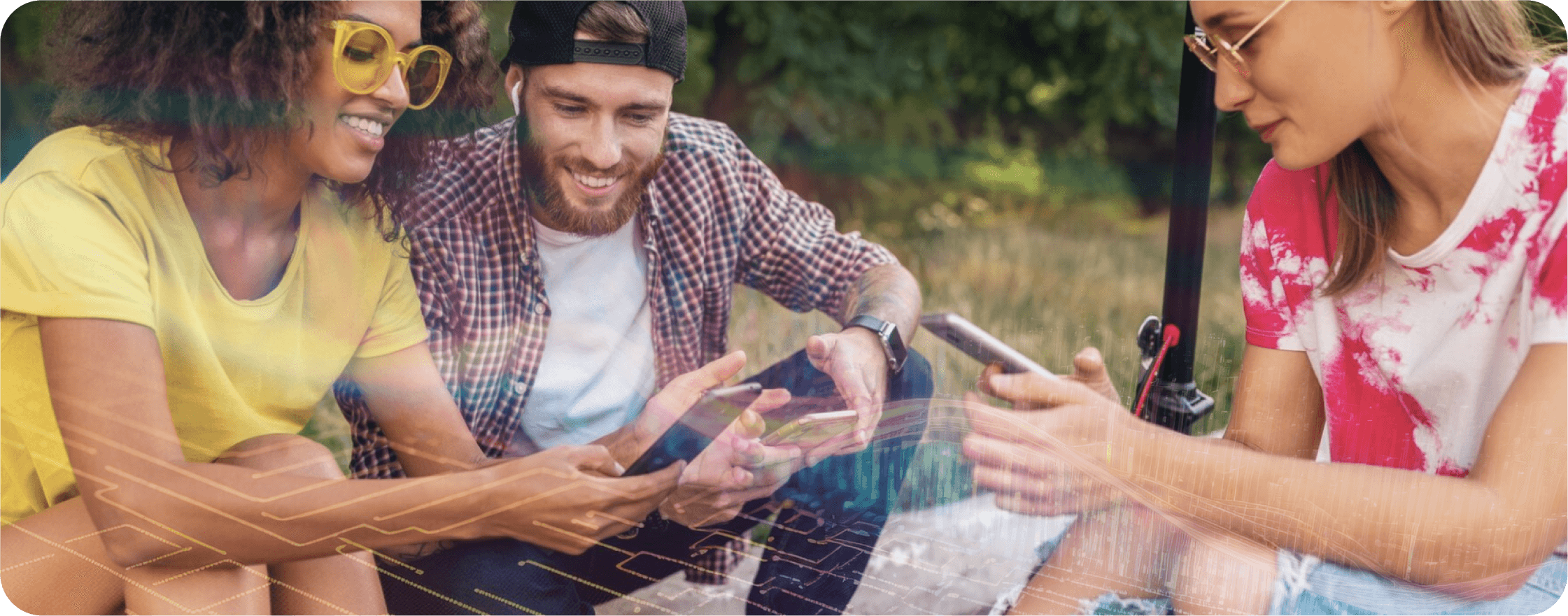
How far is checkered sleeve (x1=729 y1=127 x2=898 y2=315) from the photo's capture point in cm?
→ 128

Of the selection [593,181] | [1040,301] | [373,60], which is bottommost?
[1040,301]

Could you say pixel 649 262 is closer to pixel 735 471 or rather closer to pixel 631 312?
pixel 631 312

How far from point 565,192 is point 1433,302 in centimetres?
88

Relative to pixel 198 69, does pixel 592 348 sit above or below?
below

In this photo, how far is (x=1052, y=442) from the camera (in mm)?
1045

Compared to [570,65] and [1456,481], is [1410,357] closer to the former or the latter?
[1456,481]

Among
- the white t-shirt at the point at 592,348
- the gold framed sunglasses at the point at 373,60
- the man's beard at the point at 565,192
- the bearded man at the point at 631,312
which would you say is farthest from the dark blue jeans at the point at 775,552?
the gold framed sunglasses at the point at 373,60

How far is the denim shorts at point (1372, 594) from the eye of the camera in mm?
1074

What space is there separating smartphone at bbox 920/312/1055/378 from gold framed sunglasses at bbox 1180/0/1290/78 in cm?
38

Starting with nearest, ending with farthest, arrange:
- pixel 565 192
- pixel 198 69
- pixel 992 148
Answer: pixel 198 69 < pixel 565 192 < pixel 992 148

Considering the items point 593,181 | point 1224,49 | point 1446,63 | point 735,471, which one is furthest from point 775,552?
point 1446,63

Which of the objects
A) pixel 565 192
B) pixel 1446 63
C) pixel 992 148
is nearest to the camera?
pixel 1446 63

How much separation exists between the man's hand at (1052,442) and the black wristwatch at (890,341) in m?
0.16

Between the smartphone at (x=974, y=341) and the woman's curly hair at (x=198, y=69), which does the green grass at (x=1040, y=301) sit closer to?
the smartphone at (x=974, y=341)
